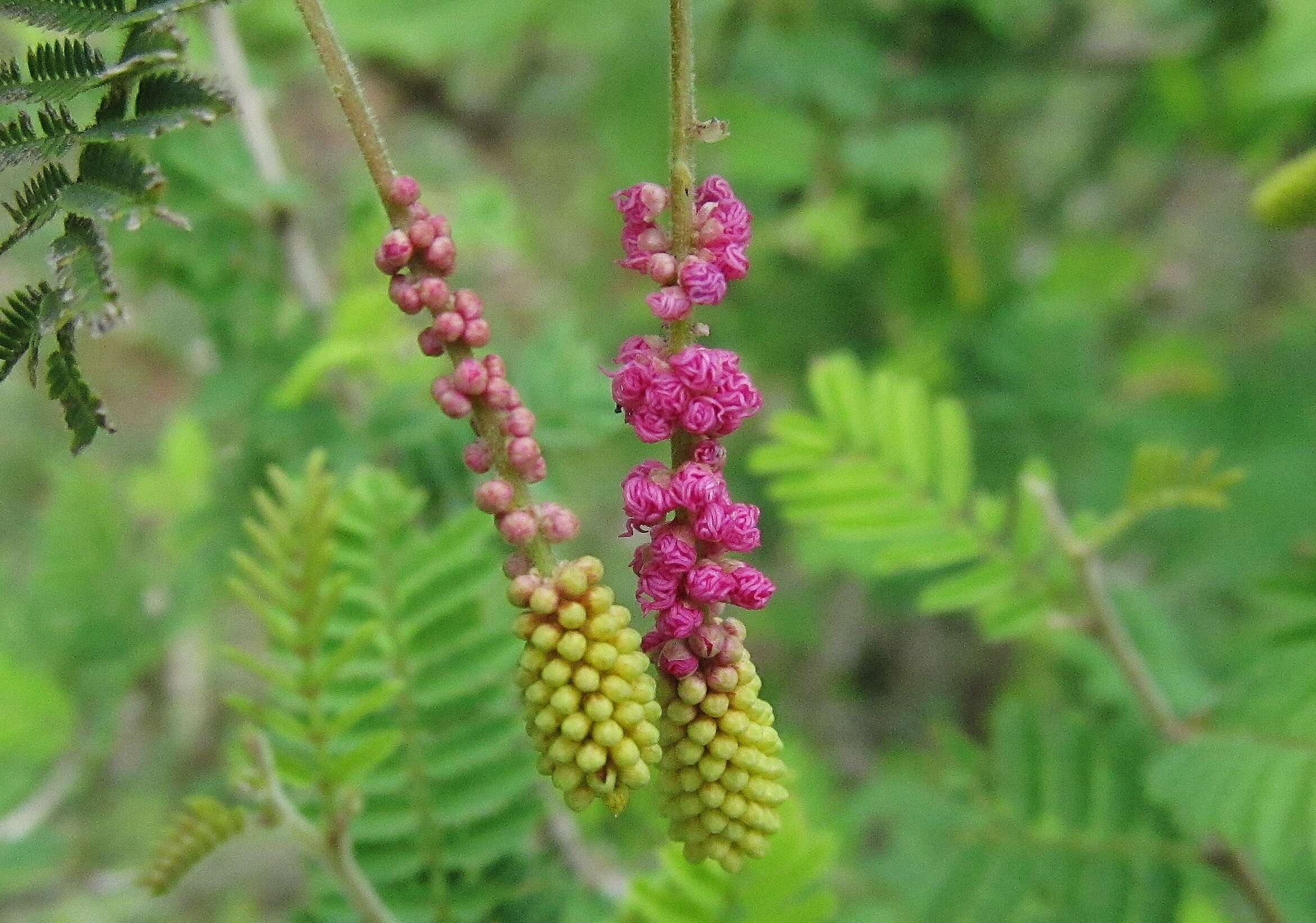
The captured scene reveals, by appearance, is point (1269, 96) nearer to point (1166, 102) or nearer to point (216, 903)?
point (1166, 102)

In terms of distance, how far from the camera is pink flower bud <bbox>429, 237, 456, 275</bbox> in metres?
0.50

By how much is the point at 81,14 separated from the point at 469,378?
0.71 ft

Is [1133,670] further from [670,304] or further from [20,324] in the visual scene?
[20,324]

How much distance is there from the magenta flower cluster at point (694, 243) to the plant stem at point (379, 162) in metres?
0.02

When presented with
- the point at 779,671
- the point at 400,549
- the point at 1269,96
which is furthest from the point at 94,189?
the point at 779,671

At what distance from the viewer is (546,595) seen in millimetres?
506

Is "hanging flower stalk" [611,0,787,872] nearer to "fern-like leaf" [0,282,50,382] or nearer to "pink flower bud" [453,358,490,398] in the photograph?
"pink flower bud" [453,358,490,398]

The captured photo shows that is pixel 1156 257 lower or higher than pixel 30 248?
higher

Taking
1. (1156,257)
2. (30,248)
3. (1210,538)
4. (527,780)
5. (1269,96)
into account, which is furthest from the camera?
(1156,257)

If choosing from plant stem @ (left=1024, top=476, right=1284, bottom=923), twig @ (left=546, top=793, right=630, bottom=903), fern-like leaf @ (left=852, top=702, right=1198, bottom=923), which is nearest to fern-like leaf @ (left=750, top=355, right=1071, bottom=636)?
plant stem @ (left=1024, top=476, right=1284, bottom=923)

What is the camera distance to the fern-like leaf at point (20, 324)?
452 millimetres

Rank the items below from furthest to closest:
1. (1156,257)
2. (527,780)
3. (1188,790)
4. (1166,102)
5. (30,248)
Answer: (1156,257)
(1166,102)
(30,248)
(1188,790)
(527,780)

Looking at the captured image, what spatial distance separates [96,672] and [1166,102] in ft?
6.54

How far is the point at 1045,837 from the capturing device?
112cm
